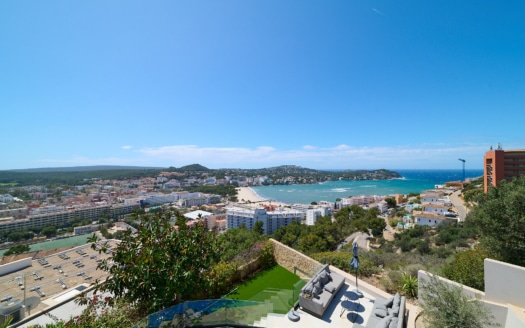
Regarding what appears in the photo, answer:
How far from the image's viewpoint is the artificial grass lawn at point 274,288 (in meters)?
4.63

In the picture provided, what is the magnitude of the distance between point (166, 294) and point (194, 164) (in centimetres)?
13862

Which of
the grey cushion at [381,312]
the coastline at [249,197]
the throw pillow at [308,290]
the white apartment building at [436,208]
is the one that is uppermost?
the throw pillow at [308,290]

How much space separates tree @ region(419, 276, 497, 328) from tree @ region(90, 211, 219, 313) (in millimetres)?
3821

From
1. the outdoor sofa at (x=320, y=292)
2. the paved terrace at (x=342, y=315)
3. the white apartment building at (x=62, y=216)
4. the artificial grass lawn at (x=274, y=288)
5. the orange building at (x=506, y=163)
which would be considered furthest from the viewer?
the white apartment building at (x=62, y=216)

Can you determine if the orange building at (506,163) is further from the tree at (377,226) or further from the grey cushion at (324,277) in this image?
the grey cushion at (324,277)

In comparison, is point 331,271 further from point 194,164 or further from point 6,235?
point 194,164

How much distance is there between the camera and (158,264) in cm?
384

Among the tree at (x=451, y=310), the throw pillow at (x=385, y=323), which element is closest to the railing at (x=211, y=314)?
the throw pillow at (x=385, y=323)

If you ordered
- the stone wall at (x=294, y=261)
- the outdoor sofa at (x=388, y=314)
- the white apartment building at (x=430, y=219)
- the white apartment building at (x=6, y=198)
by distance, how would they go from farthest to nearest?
1. the white apartment building at (x=6, y=198)
2. the white apartment building at (x=430, y=219)
3. the stone wall at (x=294, y=261)
4. the outdoor sofa at (x=388, y=314)

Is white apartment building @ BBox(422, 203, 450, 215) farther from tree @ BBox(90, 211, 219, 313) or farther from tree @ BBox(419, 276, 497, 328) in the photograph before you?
tree @ BBox(90, 211, 219, 313)

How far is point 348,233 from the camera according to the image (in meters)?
26.0

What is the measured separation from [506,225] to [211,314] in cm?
642

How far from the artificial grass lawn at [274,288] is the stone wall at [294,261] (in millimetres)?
165

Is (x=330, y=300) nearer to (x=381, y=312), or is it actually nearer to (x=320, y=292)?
(x=320, y=292)
